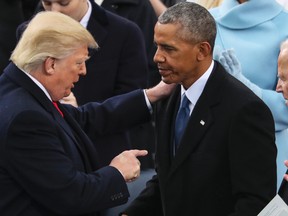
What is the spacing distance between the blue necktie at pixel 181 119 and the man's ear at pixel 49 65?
1.79ft

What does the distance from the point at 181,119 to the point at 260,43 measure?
67 cm

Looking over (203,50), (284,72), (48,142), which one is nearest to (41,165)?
(48,142)

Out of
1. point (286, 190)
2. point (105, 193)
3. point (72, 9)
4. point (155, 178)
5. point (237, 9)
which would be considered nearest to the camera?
point (286, 190)

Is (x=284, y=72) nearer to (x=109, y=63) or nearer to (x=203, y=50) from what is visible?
(x=203, y=50)

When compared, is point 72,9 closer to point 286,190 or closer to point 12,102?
point 12,102

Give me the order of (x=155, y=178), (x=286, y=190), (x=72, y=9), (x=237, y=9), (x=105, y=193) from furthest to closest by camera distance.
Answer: (x=72, y=9) < (x=237, y=9) < (x=155, y=178) < (x=105, y=193) < (x=286, y=190)

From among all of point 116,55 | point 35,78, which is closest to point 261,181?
point 35,78

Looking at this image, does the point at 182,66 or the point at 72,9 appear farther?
the point at 72,9

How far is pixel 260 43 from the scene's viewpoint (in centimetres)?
377

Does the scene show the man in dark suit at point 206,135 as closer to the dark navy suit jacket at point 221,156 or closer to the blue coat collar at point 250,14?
the dark navy suit jacket at point 221,156

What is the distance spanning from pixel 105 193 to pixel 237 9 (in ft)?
3.83

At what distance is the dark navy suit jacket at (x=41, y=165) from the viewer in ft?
10.0

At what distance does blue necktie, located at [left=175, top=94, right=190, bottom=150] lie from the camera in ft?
10.9

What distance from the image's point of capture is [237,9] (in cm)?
383
